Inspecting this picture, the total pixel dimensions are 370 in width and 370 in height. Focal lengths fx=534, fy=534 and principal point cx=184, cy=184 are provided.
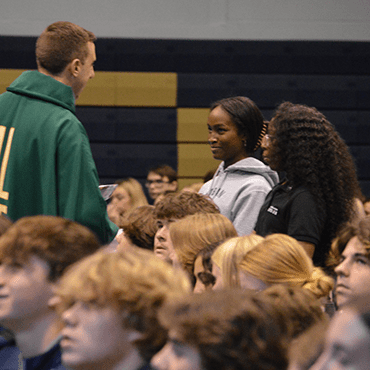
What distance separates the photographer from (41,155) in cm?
143

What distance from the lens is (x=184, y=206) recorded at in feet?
5.59

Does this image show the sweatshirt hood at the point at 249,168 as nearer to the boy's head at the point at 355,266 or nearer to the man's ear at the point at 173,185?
the boy's head at the point at 355,266

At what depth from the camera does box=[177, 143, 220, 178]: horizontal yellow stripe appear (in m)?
3.95

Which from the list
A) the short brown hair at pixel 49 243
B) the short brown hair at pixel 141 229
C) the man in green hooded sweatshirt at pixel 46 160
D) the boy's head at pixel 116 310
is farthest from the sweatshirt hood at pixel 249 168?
the boy's head at pixel 116 310

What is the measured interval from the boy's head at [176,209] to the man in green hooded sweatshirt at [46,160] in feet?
0.69

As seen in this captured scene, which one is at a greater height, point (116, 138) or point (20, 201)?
point (20, 201)

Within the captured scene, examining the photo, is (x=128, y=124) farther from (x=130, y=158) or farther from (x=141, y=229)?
(x=141, y=229)

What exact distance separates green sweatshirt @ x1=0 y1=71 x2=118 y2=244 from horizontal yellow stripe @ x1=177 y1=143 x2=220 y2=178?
2.49 meters

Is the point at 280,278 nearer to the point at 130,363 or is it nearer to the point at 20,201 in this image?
the point at 130,363

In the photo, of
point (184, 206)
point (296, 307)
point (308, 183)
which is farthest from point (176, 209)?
point (296, 307)

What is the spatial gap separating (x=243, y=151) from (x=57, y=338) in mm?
1045

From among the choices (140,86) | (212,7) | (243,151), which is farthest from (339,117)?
(243,151)

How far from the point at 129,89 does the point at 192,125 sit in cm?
53

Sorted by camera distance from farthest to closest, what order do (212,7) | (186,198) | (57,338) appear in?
(212,7), (186,198), (57,338)
